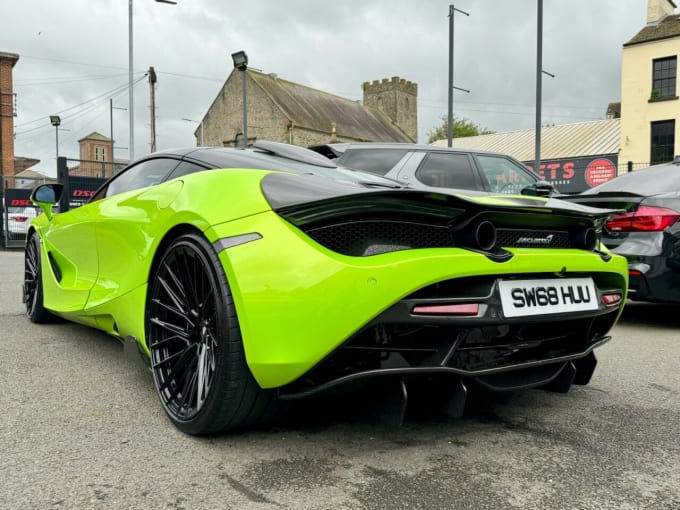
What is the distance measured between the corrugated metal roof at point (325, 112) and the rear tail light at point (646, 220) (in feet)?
141

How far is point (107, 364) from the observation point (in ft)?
11.4

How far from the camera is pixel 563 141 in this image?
33.5m

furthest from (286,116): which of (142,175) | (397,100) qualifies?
(142,175)

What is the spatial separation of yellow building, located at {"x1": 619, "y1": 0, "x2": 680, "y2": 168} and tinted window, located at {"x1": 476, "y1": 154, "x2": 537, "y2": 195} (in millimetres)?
20921

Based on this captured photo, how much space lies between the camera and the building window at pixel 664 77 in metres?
25.2

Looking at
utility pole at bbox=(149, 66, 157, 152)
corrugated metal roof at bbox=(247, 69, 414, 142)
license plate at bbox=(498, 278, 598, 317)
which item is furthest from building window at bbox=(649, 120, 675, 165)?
corrugated metal roof at bbox=(247, 69, 414, 142)

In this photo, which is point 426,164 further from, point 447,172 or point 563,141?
point 563,141

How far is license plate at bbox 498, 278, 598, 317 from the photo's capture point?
2.13 meters

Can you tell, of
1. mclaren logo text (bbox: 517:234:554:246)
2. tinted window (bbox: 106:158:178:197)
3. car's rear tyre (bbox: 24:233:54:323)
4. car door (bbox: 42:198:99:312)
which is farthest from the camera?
car's rear tyre (bbox: 24:233:54:323)

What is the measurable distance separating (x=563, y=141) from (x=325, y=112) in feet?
80.3

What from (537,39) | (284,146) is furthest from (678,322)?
(537,39)

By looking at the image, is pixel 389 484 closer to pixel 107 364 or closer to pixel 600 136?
pixel 107 364

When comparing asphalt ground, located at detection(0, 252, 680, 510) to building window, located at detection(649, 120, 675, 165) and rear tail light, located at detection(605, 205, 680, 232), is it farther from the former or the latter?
building window, located at detection(649, 120, 675, 165)

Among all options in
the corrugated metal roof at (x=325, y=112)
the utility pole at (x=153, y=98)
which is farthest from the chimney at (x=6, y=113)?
the corrugated metal roof at (x=325, y=112)
